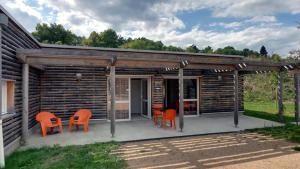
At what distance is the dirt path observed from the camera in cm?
417

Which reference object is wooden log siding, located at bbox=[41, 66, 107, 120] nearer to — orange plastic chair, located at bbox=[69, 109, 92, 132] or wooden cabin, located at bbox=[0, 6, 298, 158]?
wooden cabin, located at bbox=[0, 6, 298, 158]

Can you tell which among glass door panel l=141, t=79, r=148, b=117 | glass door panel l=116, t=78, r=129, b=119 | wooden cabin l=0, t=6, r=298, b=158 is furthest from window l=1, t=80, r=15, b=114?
glass door panel l=141, t=79, r=148, b=117

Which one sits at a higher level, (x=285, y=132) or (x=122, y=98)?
(x=122, y=98)

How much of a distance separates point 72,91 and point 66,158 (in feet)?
15.0

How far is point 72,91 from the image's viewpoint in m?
8.57

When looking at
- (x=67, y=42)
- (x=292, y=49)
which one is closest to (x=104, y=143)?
(x=292, y=49)

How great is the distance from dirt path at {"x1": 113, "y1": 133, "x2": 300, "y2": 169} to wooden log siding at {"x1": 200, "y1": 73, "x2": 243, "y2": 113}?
13.5 ft

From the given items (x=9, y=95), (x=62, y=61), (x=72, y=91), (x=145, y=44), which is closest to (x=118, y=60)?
(x=62, y=61)

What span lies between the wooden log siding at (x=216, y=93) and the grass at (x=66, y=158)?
249 inches

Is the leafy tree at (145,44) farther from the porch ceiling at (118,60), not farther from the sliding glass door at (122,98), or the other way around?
the porch ceiling at (118,60)

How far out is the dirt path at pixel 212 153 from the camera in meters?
4.17

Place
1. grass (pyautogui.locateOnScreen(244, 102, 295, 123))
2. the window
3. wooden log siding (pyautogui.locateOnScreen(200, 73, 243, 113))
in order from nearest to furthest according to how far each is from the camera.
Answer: the window < grass (pyautogui.locateOnScreen(244, 102, 295, 123)) < wooden log siding (pyautogui.locateOnScreen(200, 73, 243, 113))

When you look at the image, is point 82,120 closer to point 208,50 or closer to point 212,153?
point 212,153

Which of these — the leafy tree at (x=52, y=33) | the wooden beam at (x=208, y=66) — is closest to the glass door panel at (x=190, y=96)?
the wooden beam at (x=208, y=66)
